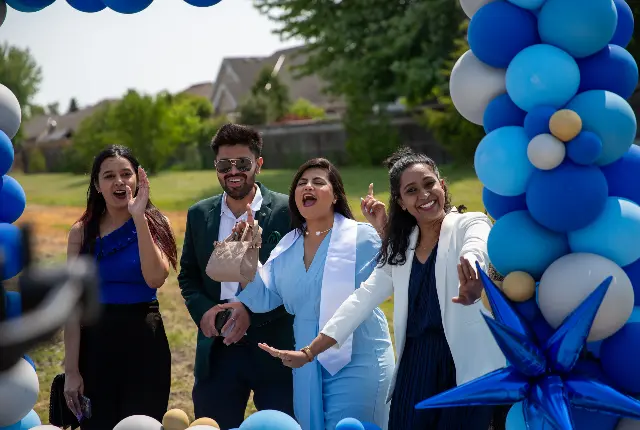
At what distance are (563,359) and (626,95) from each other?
994 millimetres

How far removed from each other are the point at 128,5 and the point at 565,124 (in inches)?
82.8

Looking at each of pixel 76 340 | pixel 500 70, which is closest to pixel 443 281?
pixel 500 70

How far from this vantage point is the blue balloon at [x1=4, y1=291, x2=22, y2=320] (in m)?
1.91

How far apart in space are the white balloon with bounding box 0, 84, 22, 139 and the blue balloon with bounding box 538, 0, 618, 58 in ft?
7.94

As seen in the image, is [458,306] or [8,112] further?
[8,112]

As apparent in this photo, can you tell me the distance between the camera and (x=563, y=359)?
115 inches

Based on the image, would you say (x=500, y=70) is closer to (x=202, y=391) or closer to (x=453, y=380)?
(x=453, y=380)

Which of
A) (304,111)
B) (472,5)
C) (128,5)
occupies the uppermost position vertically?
(304,111)

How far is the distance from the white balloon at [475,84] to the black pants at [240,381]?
1.64 metres

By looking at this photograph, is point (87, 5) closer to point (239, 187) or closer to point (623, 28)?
point (239, 187)

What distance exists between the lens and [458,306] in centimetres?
344

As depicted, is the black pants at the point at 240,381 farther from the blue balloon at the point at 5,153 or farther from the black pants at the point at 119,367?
the blue balloon at the point at 5,153

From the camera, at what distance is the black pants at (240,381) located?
14.0ft

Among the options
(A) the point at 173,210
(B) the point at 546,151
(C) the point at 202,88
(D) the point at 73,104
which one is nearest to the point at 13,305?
(B) the point at 546,151
